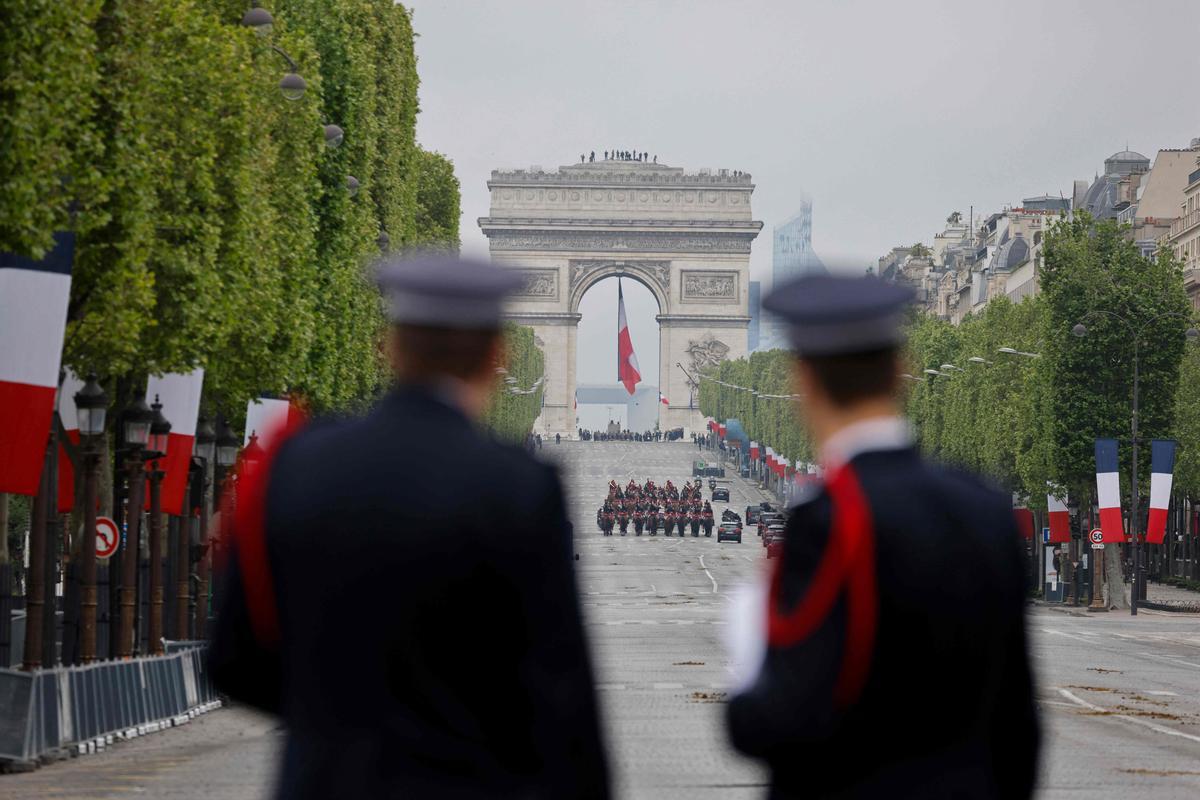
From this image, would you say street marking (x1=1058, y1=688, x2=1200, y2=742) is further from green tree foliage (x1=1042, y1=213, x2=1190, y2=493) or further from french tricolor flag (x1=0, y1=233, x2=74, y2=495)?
green tree foliage (x1=1042, y1=213, x2=1190, y2=493)

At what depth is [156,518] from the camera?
31453mm

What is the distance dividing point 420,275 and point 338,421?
1.30ft

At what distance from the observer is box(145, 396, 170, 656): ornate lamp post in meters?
29.8

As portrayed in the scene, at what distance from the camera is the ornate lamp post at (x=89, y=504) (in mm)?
25797

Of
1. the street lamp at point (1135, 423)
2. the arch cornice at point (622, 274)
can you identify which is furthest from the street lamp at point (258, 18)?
the arch cornice at point (622, 274)

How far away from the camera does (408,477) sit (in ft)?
17.4

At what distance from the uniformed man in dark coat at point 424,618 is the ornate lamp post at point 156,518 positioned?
972 inches

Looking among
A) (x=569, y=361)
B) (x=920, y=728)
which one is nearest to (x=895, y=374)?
(x=920, y=728)

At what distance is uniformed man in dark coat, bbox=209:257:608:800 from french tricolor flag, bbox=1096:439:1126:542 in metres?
55.2

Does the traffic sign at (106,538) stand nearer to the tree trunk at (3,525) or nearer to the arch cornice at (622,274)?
the tree trunk at (3,525)

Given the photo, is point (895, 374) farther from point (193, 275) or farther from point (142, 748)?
point (193, 275)

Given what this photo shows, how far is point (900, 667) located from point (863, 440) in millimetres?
535

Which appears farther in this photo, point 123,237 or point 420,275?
point 123,237

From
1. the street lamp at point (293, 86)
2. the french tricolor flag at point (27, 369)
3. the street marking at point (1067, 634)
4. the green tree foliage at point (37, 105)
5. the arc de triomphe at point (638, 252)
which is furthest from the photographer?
the arc de triomphe at point (638, 252)
